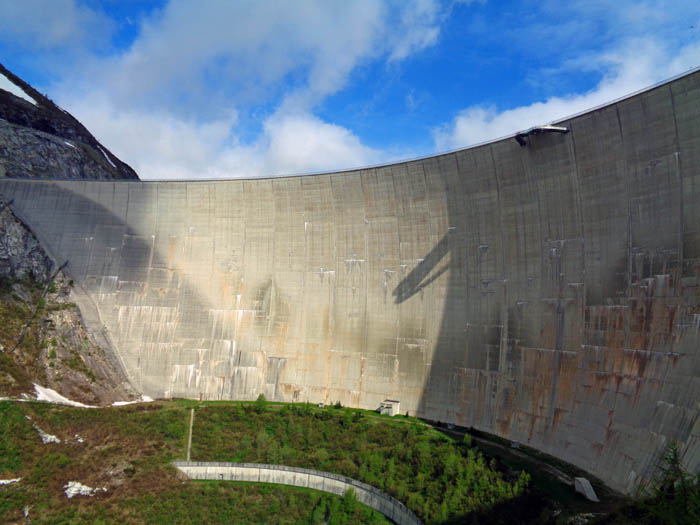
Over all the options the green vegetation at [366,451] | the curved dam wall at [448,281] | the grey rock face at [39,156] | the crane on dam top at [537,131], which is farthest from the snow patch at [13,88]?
the crane on dam top at [537,131]

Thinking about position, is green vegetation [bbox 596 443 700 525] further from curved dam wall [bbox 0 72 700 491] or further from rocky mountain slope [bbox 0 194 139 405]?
rocky mountain slope [bbox 0 194 139 405]

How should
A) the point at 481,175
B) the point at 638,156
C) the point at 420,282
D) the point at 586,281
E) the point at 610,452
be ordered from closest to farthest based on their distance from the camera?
the point at 610,452, the point at 638,156, the point at 586,281, the point at 481,175, the point at 420,282

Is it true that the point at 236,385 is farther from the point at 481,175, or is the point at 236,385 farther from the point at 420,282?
the point at 481,175

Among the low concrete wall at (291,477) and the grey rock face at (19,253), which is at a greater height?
the grey rock face at (19,253)

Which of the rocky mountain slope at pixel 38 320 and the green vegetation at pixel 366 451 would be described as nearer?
the green vegetation at pixel 366 451

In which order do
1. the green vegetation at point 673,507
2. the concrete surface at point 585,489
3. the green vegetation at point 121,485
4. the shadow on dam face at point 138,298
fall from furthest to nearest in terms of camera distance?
the shadow on dam face at point 138,298 < the green vegetation at point 121,485 < the concrete surface at point 585,489 < the green vegetation at point 673,507

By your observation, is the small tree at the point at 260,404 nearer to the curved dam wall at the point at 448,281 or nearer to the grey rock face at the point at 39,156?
the curved dam wall at the point at 448,281

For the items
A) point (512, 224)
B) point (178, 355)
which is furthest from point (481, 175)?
point (178, 355)
